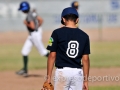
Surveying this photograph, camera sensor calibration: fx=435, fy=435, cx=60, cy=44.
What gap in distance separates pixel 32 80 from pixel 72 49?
571cm

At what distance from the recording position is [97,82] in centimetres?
1068

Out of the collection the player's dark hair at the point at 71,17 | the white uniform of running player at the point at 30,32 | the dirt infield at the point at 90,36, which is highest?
the player's dark hair at the point at 71,17

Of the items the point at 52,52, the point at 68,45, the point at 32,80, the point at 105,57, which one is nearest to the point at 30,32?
the point at 32,80

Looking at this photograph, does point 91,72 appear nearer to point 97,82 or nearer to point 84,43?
point 97,82

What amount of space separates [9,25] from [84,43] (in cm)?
2249

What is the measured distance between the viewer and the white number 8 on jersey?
5.55 m

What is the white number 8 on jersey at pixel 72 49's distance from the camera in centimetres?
555

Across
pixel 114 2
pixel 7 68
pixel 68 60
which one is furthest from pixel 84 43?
pixel 114 2

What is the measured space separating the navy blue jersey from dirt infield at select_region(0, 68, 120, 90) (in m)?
4.08

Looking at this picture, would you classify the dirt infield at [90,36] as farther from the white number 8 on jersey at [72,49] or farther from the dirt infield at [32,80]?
the white number 8 on jersey at [72,49]

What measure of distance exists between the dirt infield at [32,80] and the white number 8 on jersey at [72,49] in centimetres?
415

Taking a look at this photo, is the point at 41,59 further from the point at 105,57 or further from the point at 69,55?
the point at 69,55

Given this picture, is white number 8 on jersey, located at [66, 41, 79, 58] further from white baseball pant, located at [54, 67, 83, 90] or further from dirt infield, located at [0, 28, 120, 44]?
dirt infield, located at [0, 28, 120, 44]

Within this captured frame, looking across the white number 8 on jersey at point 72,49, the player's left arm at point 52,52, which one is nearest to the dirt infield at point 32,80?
the player's left arm at point 52,52
